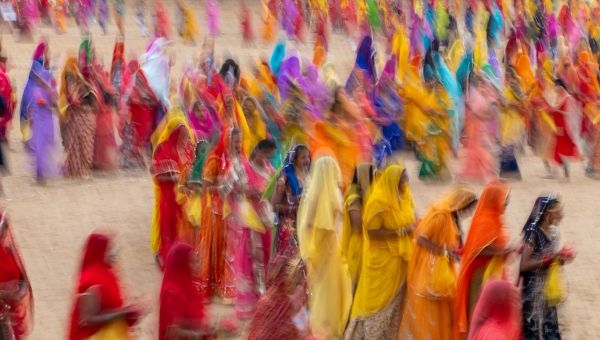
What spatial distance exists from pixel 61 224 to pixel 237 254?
2989 mm

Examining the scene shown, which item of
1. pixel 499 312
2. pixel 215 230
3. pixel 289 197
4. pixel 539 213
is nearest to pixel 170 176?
pixel 215 230

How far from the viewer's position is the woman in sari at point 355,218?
773cm

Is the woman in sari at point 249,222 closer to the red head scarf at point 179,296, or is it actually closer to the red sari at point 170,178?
the red sari at point 170,178


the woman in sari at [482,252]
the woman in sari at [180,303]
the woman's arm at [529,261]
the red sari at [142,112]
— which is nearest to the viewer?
the woman in sari at [180,303]

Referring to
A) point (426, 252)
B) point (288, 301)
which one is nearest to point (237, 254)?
point (426, 252)

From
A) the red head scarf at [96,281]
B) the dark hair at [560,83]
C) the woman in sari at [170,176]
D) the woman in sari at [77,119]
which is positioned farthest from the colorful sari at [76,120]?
the red head scarf at [96,281]

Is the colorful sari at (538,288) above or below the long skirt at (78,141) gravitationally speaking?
below

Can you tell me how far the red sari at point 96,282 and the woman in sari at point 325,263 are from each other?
6.89ft

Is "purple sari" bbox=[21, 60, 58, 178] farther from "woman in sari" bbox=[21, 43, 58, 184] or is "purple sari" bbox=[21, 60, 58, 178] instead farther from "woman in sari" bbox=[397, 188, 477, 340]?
"woman in sari" bbox=[397, 188, 477, 340]

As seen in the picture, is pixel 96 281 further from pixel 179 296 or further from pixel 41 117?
pixel 41 117

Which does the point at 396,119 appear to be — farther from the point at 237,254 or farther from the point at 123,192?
the point at 237,254

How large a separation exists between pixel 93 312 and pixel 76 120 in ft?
25.3

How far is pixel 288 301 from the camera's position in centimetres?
624

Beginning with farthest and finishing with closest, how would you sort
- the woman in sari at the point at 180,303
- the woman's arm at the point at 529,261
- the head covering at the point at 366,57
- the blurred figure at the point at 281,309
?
the head covering at the point at 366,57 → the woman's arm at the point at 529,261 → the blurred figure at the point at 281,309 → the woman in sari at the point at 180,303
